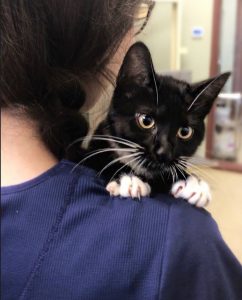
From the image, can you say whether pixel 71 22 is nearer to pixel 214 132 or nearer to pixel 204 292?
pixel 204 292

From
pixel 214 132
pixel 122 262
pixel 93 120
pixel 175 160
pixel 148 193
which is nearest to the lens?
pixel 122 262

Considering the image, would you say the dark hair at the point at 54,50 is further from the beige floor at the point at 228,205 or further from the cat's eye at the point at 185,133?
the beige floor at the point at 228,205

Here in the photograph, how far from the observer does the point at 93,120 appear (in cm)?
89

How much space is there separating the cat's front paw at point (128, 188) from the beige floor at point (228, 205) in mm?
389

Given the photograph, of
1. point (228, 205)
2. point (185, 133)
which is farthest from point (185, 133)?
point (228, 205)

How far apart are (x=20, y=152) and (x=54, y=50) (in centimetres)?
15

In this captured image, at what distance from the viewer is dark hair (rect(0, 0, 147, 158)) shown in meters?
0.52

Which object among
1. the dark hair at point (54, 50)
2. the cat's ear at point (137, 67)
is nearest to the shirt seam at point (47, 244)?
the dark hair at point (54, 50)

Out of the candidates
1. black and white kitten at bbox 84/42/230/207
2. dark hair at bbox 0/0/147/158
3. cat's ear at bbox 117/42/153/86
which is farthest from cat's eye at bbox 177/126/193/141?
dark hair at bbox 0/0/147/158

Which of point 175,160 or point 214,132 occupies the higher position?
point 175,160

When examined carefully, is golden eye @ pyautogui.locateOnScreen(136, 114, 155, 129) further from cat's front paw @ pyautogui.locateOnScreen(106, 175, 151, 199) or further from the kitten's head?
cat's front paw @ pyautogui.locateOnScreen(106, 175, 151, 199)

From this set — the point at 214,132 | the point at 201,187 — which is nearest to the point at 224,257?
the point at 201,187

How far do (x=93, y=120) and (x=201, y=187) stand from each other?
297mm

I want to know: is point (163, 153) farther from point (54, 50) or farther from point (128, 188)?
point (54, 50)
